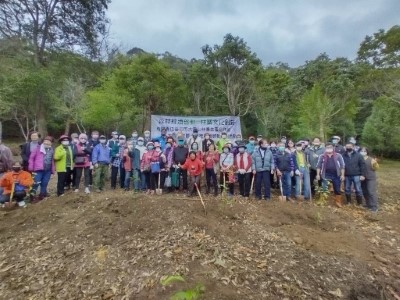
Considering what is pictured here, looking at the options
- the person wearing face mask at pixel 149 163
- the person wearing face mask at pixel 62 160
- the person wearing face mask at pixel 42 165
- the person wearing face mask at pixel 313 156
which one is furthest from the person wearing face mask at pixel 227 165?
the person wearing face mask at pixel 42 165

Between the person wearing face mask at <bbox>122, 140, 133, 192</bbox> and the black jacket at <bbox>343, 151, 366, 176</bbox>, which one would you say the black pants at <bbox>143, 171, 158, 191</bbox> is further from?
the black jacket at <bbox>343, 151, 366, 176</bbox>

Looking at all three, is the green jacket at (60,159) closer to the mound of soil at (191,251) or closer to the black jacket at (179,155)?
the mound of soil at (191,251)

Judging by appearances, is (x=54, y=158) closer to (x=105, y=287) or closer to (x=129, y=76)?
(x=105, y=287)

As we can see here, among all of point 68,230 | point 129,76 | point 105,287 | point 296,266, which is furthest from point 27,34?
point 296,266

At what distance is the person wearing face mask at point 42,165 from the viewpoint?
7938 millimetres

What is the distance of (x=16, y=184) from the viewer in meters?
7.66

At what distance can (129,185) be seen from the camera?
952cm

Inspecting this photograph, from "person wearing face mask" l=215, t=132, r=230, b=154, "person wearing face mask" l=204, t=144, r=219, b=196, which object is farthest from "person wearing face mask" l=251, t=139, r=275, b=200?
"person wearing face mask" l=215, t=132, r=230, b=154

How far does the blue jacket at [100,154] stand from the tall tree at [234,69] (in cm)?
1633

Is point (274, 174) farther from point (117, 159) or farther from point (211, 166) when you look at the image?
point (117, 159)

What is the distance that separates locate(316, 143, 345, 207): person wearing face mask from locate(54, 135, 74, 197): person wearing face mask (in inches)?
→ 257

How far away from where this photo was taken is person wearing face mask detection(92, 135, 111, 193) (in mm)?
8672

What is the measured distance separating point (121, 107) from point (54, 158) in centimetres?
1239

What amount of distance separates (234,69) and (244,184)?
661 inches
